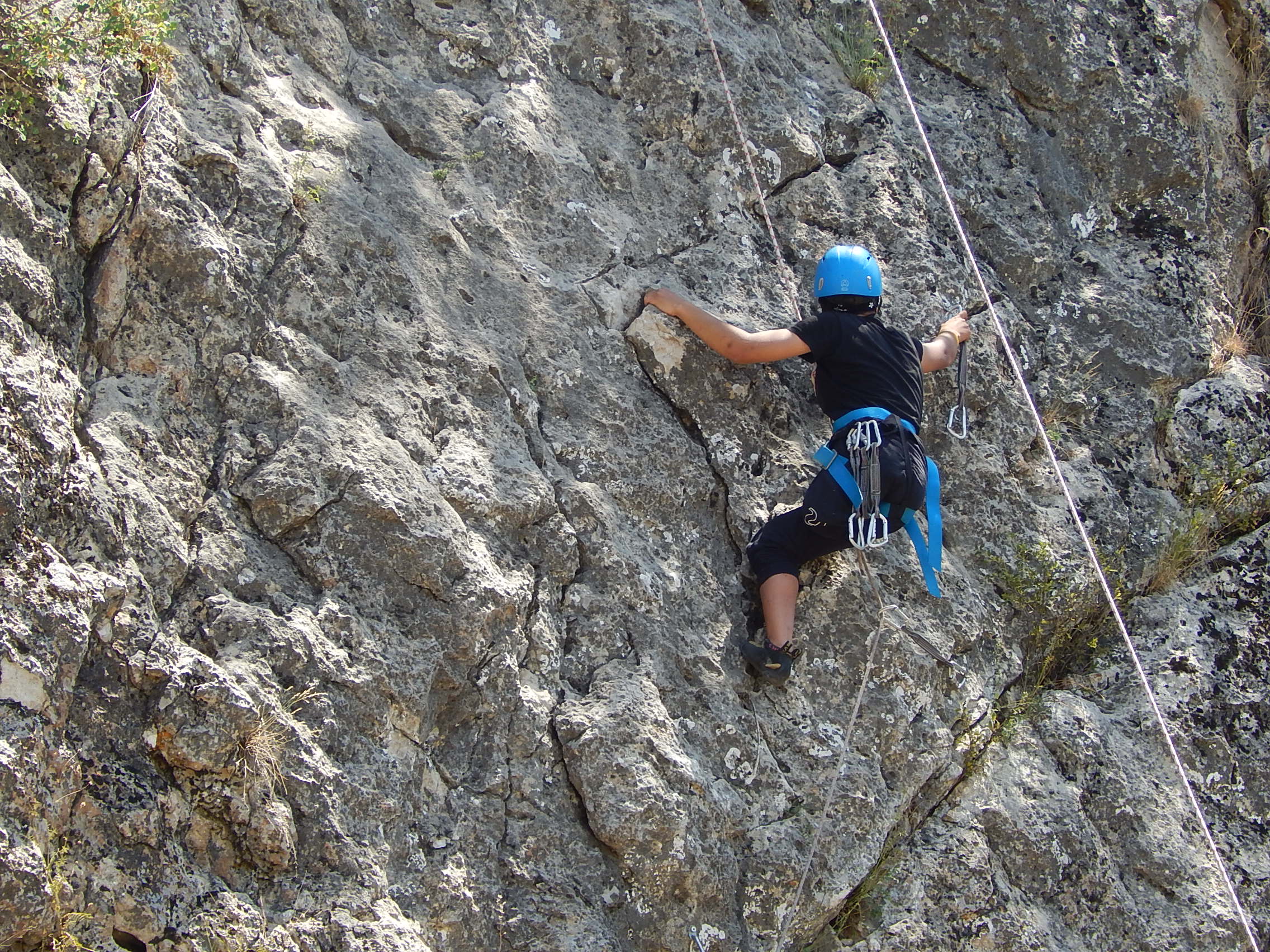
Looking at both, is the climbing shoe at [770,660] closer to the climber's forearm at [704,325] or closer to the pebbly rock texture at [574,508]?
the pebbly rock texture at [574,508]

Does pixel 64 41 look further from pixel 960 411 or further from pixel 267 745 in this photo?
pixel 960 411

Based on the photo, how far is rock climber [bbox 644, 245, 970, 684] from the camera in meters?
4.53

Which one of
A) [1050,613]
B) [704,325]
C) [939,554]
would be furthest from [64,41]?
[1050,613]

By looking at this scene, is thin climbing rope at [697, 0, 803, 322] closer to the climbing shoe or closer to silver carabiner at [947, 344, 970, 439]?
silver carabiner at [947, 344, 970, 439]

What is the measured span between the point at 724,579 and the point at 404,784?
5.11 ft

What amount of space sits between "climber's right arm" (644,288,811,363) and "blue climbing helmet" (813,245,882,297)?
0.29m

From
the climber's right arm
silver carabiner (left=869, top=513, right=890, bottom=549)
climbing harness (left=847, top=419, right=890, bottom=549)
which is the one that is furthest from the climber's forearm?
silver carabiner (left=869, top=513, right=890, bottom=549)

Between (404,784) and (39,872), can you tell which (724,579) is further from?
(39,872)

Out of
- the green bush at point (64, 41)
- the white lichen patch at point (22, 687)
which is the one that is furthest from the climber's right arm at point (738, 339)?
the white lichen patch at point (22, 687)

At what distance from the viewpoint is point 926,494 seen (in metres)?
4.75

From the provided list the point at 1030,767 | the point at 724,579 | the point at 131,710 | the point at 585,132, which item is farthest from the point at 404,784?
the point at 585,132

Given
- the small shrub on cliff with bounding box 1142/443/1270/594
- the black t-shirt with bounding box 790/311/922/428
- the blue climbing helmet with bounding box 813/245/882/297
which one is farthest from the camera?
the small shrub on cliff with bounding box 1142/443/1270/594

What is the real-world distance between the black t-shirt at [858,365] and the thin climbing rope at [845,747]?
0.62 meters

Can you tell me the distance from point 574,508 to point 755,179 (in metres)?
2.06
